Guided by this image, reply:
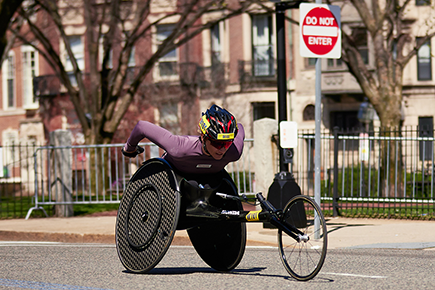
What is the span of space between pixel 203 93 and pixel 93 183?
1278 centimetres

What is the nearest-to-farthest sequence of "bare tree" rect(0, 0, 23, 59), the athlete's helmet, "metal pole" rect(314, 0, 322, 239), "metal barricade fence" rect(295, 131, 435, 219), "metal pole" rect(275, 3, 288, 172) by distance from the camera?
the athlete's helmet
"metal pole" rect(314, 0, 322, 239)
"metal pole" rect(275, 3, 288, 172)
"metal barricade fence" rect(295, 131, 435, 219)
"bare tree" rect(0, 0, 23, 59)

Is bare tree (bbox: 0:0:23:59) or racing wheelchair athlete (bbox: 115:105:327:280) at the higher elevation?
bare tree (bbox: 0:0:23:59)

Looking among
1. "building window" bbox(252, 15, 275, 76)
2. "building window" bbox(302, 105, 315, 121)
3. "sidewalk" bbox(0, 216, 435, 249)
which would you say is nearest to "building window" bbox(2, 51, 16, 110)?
"building window" bbox(252, 15, 275, 76)

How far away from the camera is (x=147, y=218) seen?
21.8ft

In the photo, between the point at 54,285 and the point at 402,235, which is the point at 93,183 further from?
the point at 54,285

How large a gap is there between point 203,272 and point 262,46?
26.5m

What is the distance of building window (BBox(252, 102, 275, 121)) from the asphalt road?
23.9 meters

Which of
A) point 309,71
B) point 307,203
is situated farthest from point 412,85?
point 307,203

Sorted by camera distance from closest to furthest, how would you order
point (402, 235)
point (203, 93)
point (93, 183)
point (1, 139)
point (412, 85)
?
point (402, 235), point (93, 183), point (412, 85), point (203, 93), point (1, 139)

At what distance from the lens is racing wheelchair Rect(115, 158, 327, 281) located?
241 inches

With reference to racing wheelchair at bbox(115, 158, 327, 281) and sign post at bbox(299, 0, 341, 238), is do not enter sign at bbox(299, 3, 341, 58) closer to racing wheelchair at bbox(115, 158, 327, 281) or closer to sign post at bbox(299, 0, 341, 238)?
sign post at bbox(299, 0, 341, 238)

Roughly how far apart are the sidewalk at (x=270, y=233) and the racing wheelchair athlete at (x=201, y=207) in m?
2.99

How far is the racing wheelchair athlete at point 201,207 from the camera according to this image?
6.19 metres

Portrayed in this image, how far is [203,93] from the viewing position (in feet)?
109
